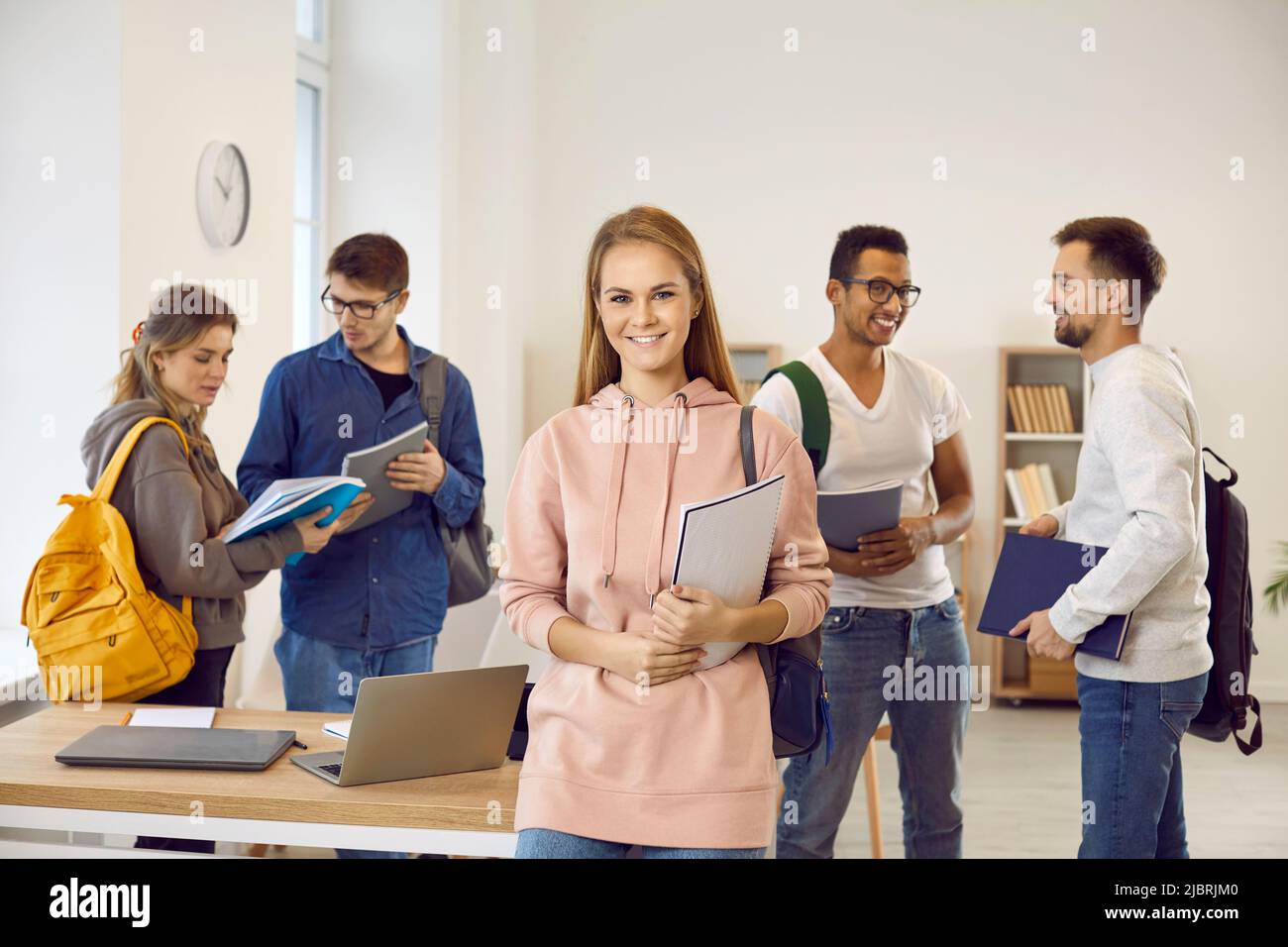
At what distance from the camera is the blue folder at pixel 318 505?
7.80 ft

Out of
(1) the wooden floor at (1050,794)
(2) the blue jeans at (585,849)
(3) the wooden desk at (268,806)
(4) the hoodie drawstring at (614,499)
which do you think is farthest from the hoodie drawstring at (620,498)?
(1) the wooden floor at (1050,794)

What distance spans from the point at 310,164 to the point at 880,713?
12.7 ft

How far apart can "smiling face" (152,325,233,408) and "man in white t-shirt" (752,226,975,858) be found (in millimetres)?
1221

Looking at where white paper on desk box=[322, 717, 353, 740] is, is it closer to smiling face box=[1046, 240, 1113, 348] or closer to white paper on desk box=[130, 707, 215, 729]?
white paper on desk box=[130, 707, 215, 729]

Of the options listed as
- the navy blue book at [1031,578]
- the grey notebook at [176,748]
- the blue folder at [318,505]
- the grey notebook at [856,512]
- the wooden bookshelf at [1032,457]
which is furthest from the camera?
the wooden bookshelf at [1032,457]

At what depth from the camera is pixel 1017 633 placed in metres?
2.37

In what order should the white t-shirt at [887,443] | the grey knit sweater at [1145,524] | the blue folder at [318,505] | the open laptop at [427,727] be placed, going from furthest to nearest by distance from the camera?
the white t-shirt at [887,443] < the blue folder at [318,505] < the grey knit sweater at [1145,524] < the open laptop at [427,727]

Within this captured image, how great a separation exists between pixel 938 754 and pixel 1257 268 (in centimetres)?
462

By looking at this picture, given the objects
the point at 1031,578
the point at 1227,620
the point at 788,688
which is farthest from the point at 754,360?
the point at 788,688

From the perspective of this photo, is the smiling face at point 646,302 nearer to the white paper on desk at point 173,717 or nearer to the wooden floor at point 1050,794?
the white paper on desk at point 173,717

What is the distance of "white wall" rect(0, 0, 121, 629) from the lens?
2963 mm

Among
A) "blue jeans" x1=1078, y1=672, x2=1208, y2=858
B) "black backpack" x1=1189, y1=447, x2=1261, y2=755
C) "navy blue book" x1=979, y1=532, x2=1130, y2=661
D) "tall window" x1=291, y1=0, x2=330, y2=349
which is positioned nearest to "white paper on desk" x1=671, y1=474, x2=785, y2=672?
"navy blue book" x1=979, y1=532, x2=1130, y2=661

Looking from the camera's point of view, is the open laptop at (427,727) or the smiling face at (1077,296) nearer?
the open laptop at (427,727)

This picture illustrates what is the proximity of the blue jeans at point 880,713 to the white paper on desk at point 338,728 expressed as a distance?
0.98 metres
